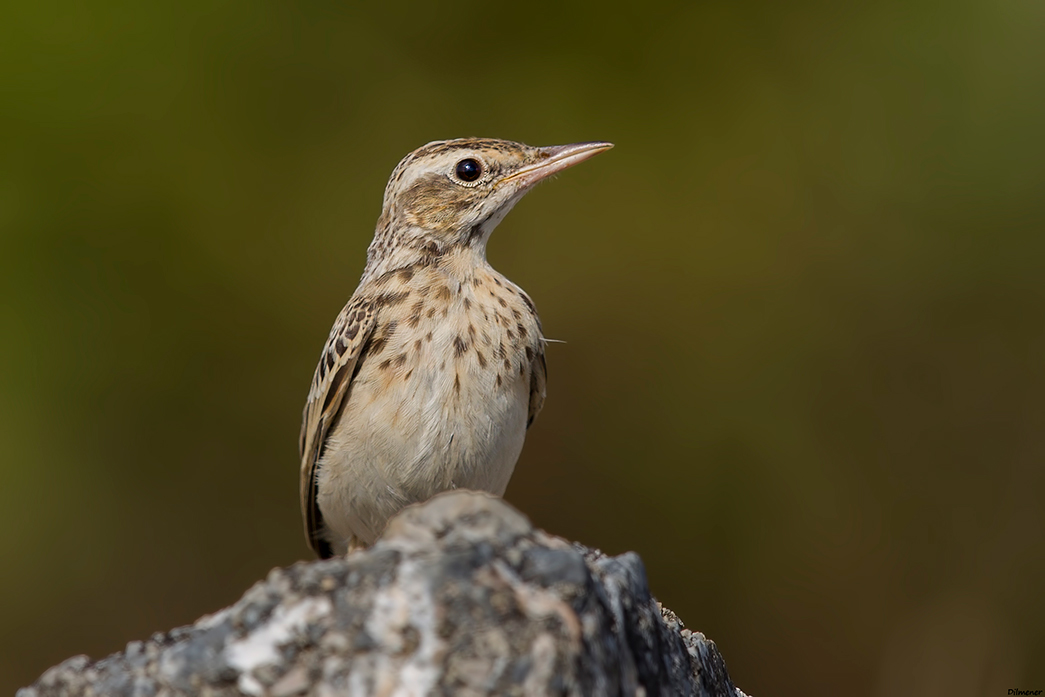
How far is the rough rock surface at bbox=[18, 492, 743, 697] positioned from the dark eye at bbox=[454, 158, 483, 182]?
9.78ft

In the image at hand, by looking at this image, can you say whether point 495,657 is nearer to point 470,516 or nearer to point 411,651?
point 411,651

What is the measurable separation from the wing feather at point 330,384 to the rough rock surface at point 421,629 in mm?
2388

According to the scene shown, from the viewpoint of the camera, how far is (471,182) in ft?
17.5

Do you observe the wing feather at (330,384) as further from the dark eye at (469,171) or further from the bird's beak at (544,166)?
the bird's beak at (544,166)

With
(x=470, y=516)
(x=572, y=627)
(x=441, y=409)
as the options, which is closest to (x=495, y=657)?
(x=572, y=627)

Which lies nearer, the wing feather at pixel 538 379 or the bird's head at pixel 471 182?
the wing feather at pixel 538 379

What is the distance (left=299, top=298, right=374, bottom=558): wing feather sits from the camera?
4.96 meters

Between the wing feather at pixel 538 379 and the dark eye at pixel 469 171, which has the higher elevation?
the dark eye at pixel 469 171

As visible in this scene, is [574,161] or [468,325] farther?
[574,161]

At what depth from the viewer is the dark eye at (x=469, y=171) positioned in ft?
17.5

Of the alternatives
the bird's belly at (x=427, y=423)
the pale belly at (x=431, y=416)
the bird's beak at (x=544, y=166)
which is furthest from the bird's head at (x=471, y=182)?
the bird's belly at (x=427, y=423)

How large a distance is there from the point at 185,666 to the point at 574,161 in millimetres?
3571

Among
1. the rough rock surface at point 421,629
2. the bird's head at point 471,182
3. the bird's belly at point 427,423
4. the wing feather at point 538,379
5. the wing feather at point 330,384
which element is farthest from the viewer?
the bird's head at point 471,182

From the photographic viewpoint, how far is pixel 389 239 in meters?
5.57
